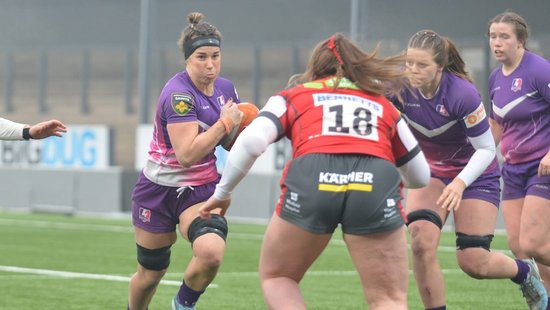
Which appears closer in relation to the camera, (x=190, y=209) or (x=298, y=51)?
(x=190, y=209)

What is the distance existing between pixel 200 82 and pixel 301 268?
2.43m

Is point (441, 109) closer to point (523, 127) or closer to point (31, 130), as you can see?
point (523, 127)

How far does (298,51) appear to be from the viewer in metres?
28.4

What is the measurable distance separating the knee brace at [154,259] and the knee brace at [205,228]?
11.6 inches

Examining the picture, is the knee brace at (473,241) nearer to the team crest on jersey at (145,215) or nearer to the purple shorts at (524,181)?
the purple shorts at (524,181)

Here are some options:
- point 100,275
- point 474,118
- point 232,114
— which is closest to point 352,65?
point 232,114

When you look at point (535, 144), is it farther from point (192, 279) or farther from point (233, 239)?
point (233, 239)

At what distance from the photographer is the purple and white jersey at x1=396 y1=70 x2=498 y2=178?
8.41 meters

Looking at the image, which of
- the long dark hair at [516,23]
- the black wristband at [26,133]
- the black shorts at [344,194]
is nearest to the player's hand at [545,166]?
the long dark hair at [516,23]

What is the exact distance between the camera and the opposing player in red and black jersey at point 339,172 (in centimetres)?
632

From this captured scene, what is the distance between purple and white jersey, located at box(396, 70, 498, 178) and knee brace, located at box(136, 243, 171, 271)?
1966 mm

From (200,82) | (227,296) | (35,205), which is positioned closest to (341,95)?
(200,82)

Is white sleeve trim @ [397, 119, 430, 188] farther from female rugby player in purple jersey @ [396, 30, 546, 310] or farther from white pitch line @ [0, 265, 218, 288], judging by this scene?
white pitch line @ [0, 265, 218, 288]

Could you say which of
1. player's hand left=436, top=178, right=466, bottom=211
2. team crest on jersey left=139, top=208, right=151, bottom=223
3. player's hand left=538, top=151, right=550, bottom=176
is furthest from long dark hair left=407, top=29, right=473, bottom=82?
team crest on jersey left=139, top=208, right=151, bottom=223
